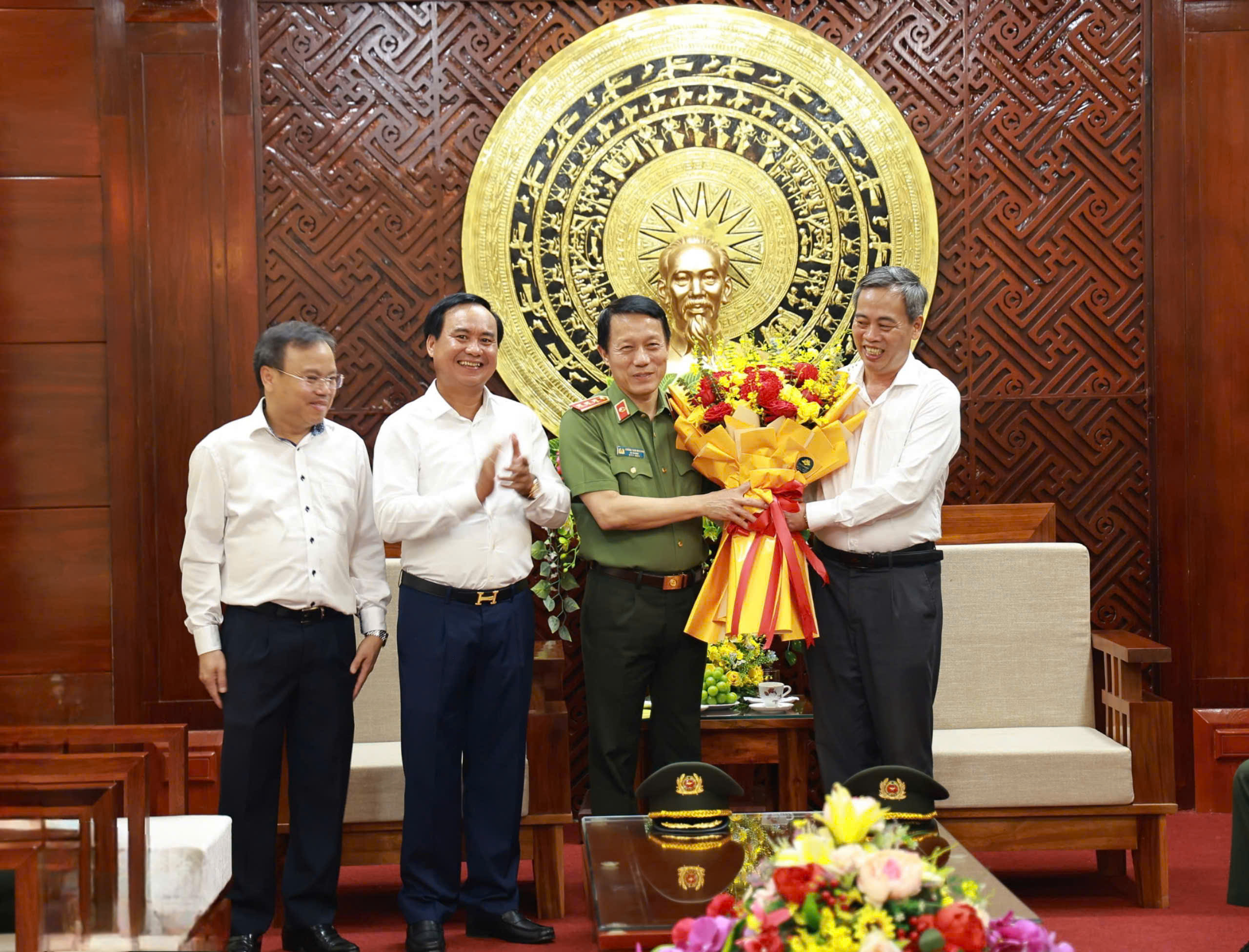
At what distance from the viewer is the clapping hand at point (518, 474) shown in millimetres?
2939

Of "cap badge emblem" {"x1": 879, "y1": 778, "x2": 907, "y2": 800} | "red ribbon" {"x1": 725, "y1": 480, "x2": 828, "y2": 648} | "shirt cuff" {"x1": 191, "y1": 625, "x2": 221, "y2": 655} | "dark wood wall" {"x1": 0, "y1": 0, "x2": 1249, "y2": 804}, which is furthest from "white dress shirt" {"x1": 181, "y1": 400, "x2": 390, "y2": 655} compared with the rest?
"cap badge emblem" {"x1": 879, "y1": 778, "x2": 907, "y2": 800}

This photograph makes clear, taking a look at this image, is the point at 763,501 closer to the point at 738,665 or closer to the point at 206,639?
the point at 738,665

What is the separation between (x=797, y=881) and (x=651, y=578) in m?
1.63

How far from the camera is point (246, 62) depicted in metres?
4.00

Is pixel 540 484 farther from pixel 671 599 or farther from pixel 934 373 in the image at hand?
pixel 934 373

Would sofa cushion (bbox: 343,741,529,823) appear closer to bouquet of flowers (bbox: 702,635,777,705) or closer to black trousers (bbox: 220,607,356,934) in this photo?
black trousers (bbox: 220,607,356,934)

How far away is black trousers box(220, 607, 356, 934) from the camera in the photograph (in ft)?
9.43

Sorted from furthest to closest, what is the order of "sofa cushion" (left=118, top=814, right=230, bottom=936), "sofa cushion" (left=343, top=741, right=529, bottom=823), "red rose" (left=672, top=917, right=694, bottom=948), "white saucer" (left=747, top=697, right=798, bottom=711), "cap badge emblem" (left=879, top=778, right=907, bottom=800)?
"white saucer" (left=747, top=697, right=798, bottom=711) < "sofa cushion" (left=343, top=741, right=529, bottom=823) < "cap badge emblem" (left=879, top=778, right=907, bottom=800) < "sofa cushion" (left=118, top=814, right=230, bottom=936) < "red rose" (left=672, top=917, right=694, bottom=948)

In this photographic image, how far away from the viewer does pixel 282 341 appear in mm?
2918

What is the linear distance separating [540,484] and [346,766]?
2.83 feet

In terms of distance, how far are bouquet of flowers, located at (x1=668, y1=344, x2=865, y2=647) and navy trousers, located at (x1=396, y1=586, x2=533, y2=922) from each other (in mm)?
506

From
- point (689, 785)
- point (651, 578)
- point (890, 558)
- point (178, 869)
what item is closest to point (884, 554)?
point (890, 558)

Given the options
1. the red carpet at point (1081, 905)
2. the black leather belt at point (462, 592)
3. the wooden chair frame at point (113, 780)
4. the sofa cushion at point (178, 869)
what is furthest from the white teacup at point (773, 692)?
the wooden chair frame at point (113, 780)

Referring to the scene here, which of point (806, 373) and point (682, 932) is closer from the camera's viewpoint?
point (682, 932)
